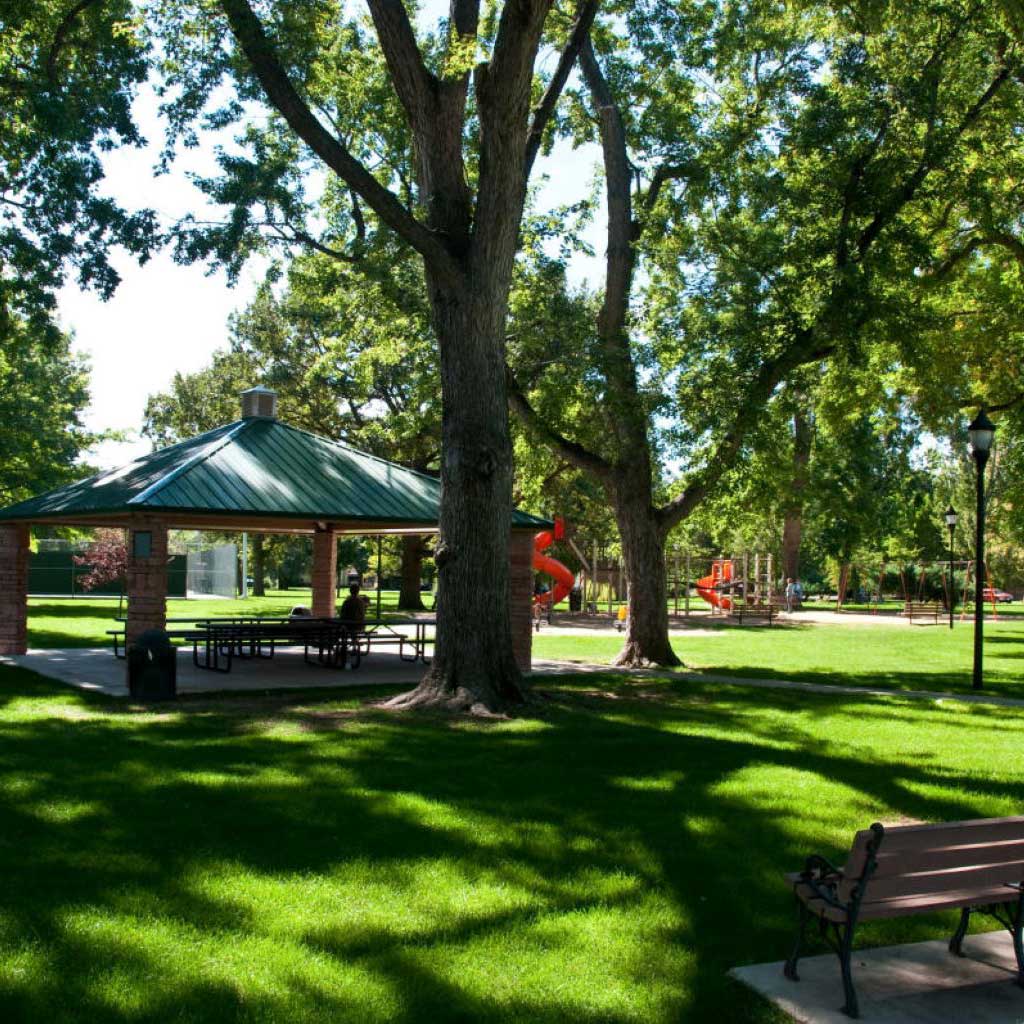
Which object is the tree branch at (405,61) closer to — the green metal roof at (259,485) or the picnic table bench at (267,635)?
the green metal roof at (259,485)

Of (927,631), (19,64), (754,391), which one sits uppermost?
(19,64)

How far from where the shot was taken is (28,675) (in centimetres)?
A: 1611

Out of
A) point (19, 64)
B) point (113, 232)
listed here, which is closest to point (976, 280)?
point (113, 232)

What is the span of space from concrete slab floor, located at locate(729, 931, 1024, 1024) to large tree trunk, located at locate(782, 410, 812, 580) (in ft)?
88.9

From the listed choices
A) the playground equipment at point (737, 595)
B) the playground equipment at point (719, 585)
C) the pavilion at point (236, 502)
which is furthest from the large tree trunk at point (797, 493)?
the pavilion at point (236, 502)

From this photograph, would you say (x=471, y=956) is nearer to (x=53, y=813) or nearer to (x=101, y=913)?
(x=101, y=913)

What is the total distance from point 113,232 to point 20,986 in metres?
13.3

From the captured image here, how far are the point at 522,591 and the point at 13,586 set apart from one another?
9.01 m

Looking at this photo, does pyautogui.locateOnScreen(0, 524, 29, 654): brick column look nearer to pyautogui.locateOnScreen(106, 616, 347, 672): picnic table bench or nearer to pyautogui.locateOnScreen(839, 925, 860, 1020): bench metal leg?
pyautogui.locateOnScreen(106, 616, 347, 672): picnic table bench

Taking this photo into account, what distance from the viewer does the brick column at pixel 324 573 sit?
2267 cm

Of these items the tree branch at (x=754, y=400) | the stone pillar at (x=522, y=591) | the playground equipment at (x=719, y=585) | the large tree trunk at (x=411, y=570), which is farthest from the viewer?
the playground equipment at (x=719, y=585)

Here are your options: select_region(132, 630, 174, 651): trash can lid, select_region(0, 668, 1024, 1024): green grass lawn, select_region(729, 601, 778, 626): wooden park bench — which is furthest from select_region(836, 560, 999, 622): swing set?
select_region(0, 668, 1024, 1024): green grass lawn

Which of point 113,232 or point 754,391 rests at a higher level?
point 113,232

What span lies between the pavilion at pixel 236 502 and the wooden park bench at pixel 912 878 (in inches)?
441
